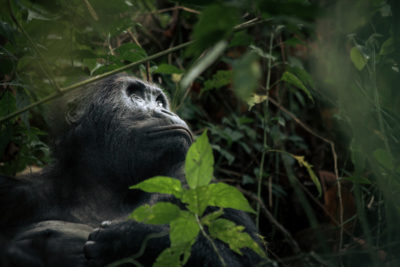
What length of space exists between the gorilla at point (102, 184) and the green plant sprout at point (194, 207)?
54 centimetres

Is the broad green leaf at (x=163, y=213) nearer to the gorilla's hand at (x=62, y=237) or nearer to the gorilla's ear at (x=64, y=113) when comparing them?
the gorilla's hand at (x=62, y=237)

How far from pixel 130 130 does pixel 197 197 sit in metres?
1.17

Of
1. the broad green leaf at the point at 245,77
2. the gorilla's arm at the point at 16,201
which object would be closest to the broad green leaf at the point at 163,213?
the broad green leaf at the point at 245,77

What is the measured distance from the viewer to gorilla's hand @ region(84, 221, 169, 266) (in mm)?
1544

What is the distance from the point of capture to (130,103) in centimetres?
235

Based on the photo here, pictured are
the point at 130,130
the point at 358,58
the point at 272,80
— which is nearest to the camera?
the point at 358,58

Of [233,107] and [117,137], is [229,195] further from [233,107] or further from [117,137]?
[233,107]

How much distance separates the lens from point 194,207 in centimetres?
106

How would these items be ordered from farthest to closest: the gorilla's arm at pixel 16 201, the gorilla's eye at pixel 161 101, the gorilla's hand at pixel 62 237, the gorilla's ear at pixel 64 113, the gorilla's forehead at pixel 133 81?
the gorilla's eye at pixel 161 101 → the gorilla's forehead at pixel 133 81 → the gorilla's ear at pixel 64 113 → the gorilla's arm at pixel 16 201 → the gorilla's hand at pixel 62 237

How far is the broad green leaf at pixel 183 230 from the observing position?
1033 mm

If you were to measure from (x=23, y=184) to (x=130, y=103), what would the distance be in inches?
30.1

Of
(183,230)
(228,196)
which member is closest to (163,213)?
(183,230)

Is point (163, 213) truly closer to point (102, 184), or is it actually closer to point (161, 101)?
point (102, 184)

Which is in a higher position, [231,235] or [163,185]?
[163,185]
